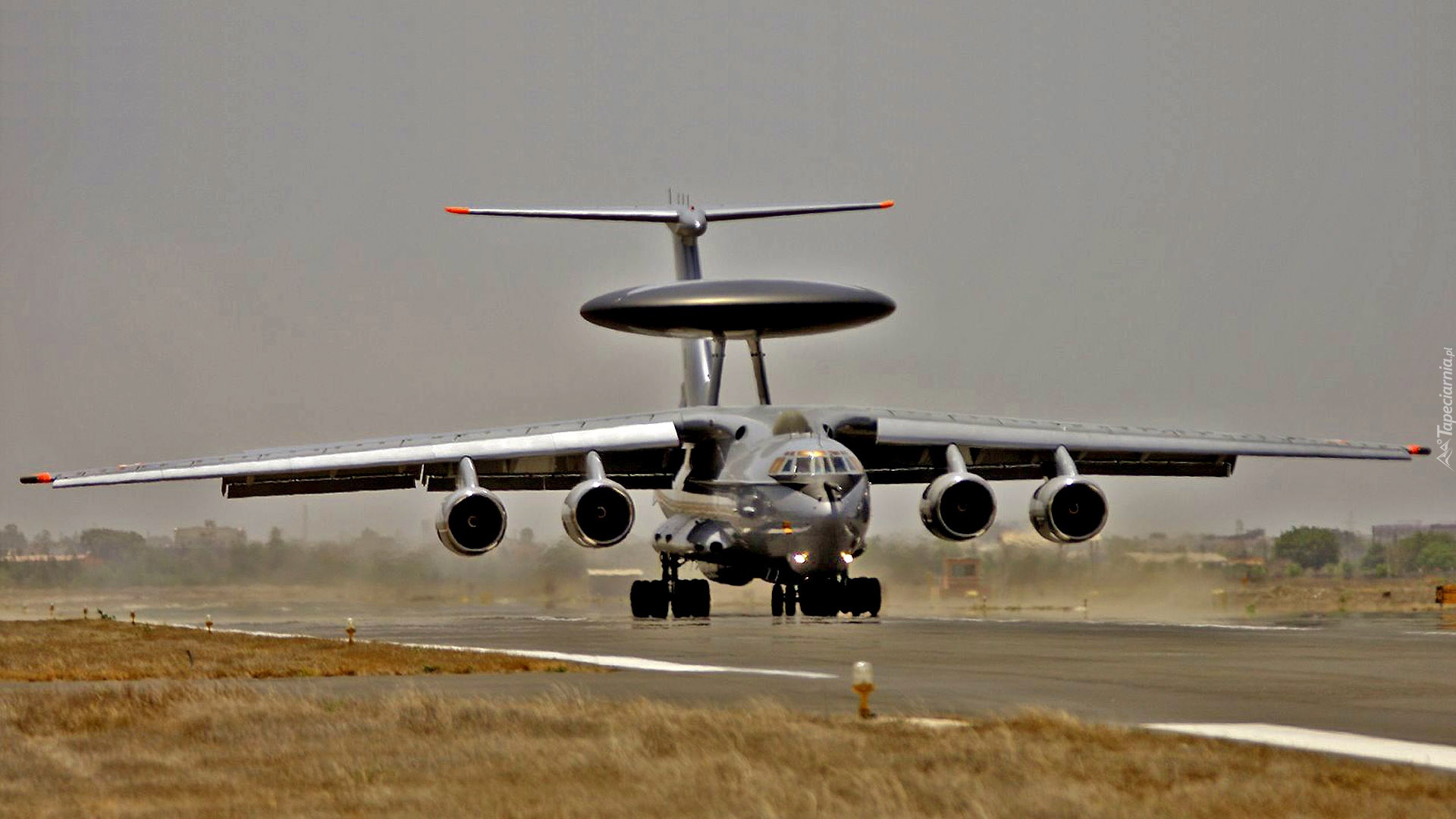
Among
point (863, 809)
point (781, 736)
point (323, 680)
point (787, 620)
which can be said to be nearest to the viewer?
point (863, 809)

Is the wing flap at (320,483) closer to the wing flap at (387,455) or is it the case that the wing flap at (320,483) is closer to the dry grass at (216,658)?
the wing flap at (387,455)

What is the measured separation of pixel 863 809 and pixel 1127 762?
2368 mm

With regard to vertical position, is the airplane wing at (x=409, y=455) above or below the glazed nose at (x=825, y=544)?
above

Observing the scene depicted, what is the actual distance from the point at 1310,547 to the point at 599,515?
886 inches

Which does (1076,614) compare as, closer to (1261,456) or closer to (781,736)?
(1261,456)

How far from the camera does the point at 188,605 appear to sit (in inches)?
1967

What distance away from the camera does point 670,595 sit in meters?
36.7

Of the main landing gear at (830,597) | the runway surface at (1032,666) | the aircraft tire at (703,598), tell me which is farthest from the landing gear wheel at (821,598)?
the aircraft tire at (703,598)

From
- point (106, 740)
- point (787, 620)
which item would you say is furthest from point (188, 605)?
point (106, 740)

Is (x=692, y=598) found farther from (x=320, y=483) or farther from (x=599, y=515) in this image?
(x=320, y=483)

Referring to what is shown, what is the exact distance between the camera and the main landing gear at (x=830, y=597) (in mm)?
35031

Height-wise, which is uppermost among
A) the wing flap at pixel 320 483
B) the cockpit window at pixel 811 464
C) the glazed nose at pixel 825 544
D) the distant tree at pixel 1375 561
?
the wing flap at pixel 320 483

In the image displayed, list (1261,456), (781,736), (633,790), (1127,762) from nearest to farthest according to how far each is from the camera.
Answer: (633,790) < (1127,762) < (781,736) < (1261,456)

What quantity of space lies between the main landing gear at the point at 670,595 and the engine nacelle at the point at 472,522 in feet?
13.6
